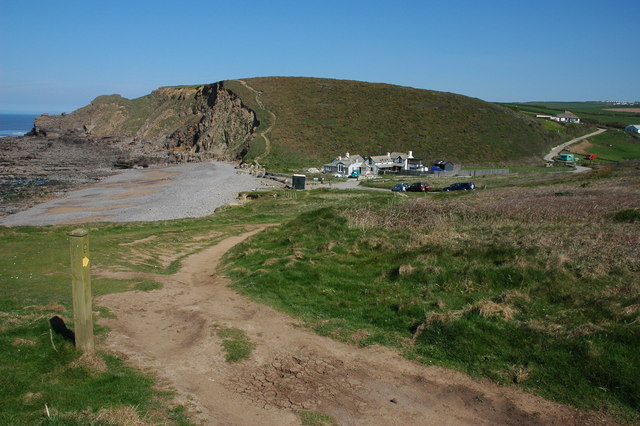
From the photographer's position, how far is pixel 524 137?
127 m

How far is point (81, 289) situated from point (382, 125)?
386 feet

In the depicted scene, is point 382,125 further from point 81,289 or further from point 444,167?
point 81,289

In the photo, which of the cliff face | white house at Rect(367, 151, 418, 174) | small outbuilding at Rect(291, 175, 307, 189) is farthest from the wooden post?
the cliff face

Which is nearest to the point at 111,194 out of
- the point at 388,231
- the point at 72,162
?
the point at 72,162

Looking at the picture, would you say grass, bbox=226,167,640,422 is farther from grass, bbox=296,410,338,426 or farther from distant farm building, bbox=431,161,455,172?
distant farm building, bbox=431,161,455,172

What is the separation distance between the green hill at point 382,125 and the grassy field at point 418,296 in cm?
7521

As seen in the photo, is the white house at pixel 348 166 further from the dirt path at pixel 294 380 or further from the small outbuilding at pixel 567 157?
the dirt path at pixel 294 380

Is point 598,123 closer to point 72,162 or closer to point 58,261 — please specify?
point 72,162

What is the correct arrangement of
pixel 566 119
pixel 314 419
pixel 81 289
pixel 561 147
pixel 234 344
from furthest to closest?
1. pixel 566 119
2. pixel 561 147
3. pixel 234 344
4. pixel 81 289
5. pixel 314 419

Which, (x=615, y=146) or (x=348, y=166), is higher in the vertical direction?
(x=615, y=146)

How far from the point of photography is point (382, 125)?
123125 millimetres

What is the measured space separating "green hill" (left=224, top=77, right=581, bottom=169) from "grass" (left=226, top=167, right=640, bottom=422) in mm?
77438

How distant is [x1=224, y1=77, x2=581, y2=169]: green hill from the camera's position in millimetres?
110062

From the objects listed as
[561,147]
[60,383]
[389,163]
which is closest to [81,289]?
[60,383]
